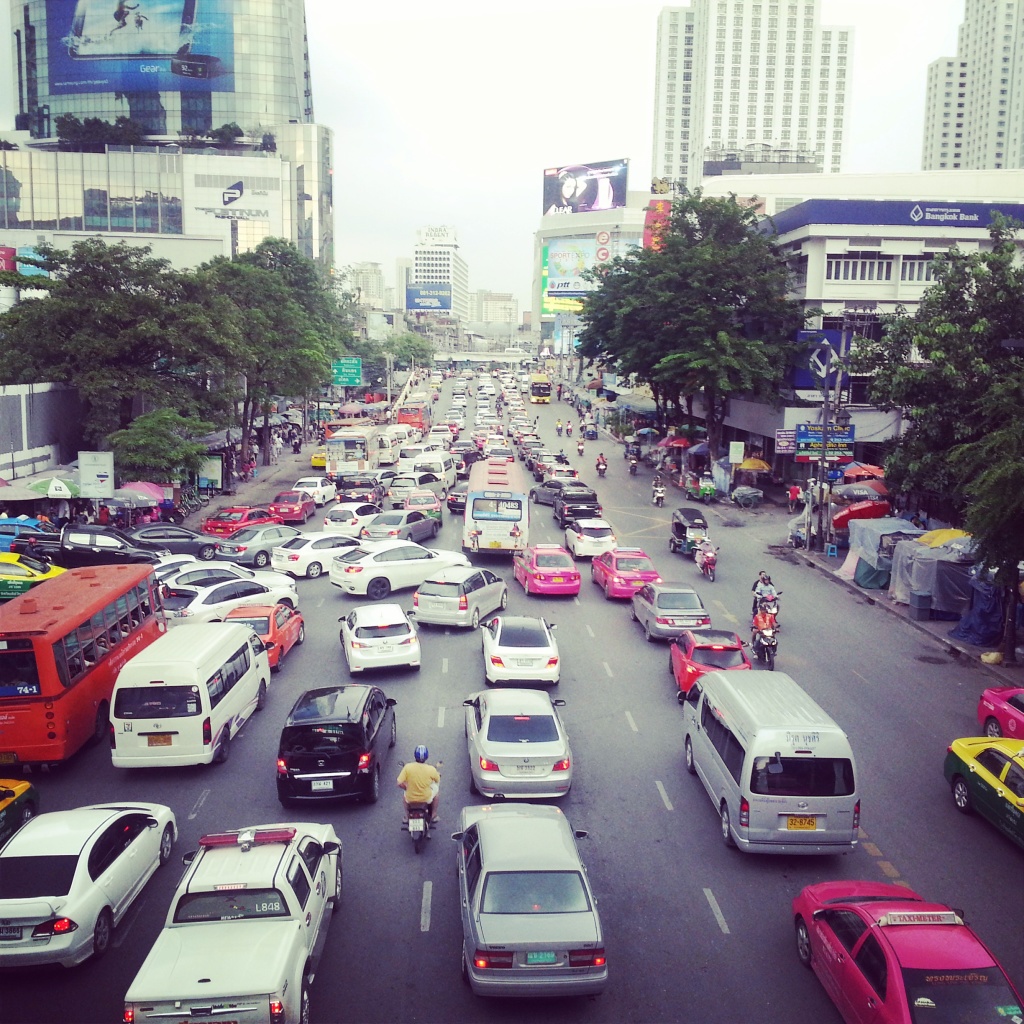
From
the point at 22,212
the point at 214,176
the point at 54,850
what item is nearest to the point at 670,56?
the point at 214,176

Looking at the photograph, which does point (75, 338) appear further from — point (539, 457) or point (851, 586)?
point (851, 586)

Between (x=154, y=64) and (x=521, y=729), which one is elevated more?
(x=154, y=64)

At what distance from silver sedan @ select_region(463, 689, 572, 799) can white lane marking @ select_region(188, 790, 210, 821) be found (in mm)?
3813

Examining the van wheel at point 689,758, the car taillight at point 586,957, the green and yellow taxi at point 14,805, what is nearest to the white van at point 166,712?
the green and yellow taxi at point 14,805

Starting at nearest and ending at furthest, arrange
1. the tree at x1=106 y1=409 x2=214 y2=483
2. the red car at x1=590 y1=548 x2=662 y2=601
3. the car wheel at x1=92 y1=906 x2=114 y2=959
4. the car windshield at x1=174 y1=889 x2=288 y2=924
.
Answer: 1. the car windshield at x1=174 y1=889 x2=288 y2=924
2. the car wheel at x1=92 y1=906 x2=114 y2=959
3. the red car at x1=590 y1=548 x2=662 y2=601
4. the tree at x1=106 y1=409 x2=214 y2=483

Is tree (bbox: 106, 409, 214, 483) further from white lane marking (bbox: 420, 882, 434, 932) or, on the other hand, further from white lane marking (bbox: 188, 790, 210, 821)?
white lane marking (bbox: 420, 882, 434, 932)

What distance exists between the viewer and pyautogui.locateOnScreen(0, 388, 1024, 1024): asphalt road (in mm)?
9078

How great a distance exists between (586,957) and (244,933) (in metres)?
3.02

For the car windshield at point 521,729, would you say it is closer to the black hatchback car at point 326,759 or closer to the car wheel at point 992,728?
the black hatchback car at point 326,759

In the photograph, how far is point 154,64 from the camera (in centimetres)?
12406

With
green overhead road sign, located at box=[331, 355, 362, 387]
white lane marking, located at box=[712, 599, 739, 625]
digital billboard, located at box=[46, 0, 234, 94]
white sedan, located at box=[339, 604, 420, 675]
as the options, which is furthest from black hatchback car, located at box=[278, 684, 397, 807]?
digital billboard, located at box=[46, 0, 234, 94]

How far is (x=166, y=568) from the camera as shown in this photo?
80.8ft

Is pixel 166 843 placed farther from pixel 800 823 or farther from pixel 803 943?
pixel 800 823

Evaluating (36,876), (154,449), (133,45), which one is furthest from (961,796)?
(133,45)
